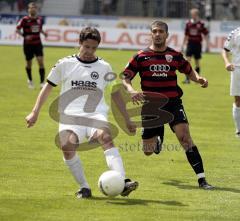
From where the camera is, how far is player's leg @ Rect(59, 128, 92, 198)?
31.5 ft

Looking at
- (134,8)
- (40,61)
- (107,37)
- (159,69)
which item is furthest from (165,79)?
(134,8)

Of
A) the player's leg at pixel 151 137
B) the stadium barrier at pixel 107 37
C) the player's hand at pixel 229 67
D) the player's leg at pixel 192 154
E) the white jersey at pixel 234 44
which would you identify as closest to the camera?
the player's leg at pixel 192 154

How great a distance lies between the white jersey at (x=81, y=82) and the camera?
988 centimetres

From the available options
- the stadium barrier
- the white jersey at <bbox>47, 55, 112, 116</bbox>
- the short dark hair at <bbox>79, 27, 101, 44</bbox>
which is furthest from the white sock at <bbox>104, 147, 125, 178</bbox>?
the stadium barrier

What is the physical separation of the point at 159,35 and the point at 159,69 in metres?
0.53

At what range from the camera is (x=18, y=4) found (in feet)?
152

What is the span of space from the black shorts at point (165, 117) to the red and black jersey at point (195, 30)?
16.2m

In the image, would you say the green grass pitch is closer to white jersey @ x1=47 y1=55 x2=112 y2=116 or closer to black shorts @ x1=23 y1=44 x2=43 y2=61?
white jersey @ x1=47 y1=55 x2=112 y2=116

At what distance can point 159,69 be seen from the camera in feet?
36.2

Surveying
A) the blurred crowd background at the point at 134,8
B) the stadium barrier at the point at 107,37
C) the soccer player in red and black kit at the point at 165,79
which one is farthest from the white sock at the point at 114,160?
the blurred crowd background at the point at 134,8

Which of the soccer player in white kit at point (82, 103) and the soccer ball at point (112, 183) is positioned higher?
the soccer player in white kit at point (82, 103)

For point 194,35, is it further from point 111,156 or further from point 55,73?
point 111,156

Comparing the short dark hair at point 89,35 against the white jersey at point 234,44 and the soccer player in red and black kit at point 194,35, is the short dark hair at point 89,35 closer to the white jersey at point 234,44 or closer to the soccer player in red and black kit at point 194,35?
the white jersey at point 234,44

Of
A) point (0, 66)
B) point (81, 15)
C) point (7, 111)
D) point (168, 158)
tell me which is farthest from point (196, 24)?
point (81, 15)
